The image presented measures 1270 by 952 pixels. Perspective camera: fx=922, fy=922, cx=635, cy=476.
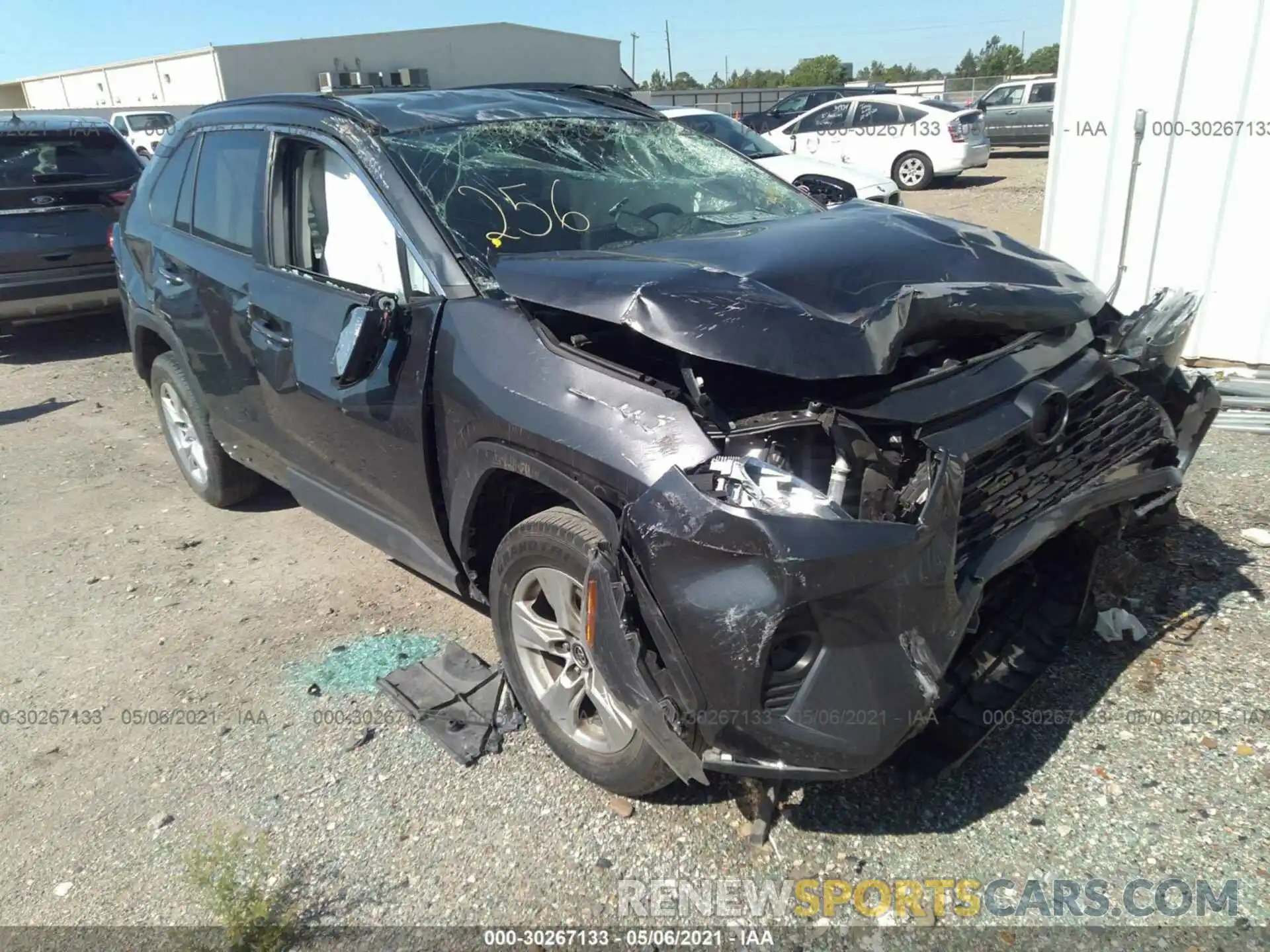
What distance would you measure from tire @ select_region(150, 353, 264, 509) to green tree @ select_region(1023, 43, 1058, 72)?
211 feet

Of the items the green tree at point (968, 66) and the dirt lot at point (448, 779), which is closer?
the dirt lot at point (448, 779)

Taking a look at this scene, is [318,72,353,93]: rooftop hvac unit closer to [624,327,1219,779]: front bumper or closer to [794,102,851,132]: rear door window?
[794,102,851,132]: rear door window

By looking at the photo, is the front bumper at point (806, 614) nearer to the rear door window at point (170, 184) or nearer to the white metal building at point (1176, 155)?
the rear door window at point (170, 184)

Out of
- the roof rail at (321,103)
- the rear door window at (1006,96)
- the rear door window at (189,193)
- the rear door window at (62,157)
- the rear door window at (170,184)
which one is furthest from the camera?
the rear door window at (1006,96)

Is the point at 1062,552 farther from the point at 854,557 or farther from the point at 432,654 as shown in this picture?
the point at 432,654

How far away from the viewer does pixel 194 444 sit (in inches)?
189

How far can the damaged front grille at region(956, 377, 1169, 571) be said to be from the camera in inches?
90.2

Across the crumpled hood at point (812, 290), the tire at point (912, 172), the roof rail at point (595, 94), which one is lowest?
the tire at point (912, 172)

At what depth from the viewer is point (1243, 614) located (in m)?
3.25

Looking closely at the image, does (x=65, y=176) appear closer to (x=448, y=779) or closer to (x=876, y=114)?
(x=448, y=779)

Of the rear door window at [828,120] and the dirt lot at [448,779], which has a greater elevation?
the rear door window at [828,120]

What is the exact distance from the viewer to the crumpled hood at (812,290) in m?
2.26

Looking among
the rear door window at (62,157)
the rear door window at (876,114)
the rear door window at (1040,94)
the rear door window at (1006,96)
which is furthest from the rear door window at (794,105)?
the rear door window at (62,157)

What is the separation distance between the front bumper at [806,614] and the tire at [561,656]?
0.32 metres
